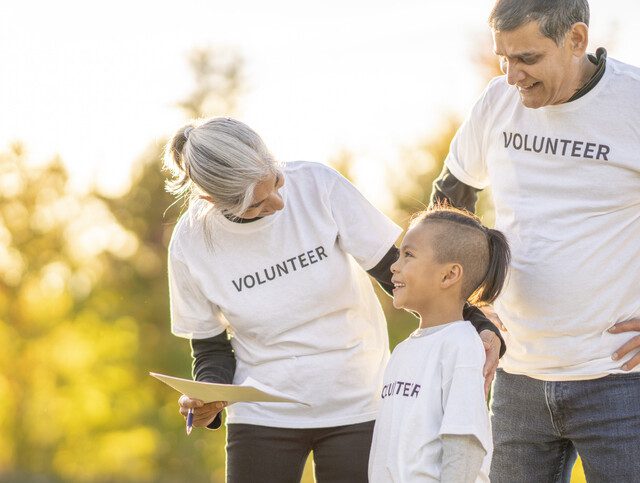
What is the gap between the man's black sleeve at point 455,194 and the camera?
134 inches

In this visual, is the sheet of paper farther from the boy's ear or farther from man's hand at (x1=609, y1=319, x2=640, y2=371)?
man's hand at (x1=609, y1=319, x2=640, y2=371)

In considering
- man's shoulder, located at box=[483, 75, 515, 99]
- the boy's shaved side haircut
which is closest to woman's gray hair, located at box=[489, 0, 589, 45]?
man's shoulder, located at box=[483, 75, 515, 99]

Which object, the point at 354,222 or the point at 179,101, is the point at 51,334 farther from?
the point at 354,222

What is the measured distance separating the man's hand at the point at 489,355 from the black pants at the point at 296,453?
1.73 feet

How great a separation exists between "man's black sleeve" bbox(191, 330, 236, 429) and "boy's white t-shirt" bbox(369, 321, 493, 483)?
2.05ft

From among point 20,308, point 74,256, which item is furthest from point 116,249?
point 20,308

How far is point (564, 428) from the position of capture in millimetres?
3000

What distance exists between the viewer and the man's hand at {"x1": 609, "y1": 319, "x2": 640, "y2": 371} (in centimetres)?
287

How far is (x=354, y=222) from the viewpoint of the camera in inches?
130

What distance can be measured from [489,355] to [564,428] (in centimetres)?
32

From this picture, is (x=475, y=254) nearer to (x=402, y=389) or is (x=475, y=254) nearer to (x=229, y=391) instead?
(x=402, y=389)

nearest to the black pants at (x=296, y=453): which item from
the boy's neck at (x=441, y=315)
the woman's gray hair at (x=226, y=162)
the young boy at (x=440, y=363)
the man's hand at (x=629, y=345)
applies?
the young boy at (x=440, y=363)

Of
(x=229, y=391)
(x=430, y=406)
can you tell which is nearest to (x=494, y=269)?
(x=430, y=406)

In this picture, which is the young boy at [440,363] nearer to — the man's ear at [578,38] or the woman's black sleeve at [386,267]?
the woman's black sleeve at [386,267]
